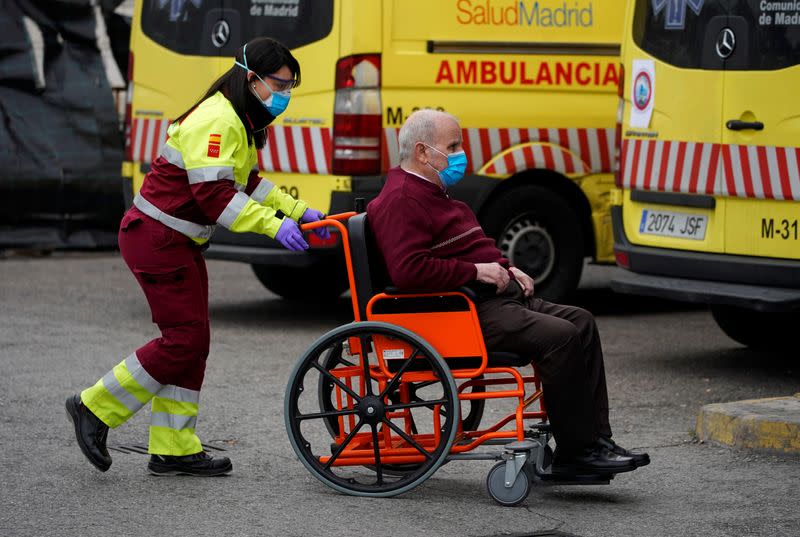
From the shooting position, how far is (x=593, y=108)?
1012 centimetres

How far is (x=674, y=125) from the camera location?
328 inches

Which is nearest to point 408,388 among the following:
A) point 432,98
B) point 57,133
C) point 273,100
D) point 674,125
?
point 273,100

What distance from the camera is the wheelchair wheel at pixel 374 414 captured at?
569cm

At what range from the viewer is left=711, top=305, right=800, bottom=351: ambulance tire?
30.0 feet

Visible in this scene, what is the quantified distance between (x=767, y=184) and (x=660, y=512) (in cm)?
269

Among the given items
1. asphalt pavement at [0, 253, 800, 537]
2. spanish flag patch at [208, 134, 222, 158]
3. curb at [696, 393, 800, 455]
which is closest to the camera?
asphalt pavement at [0, 253, 800, 537]

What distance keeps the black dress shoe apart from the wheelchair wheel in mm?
400

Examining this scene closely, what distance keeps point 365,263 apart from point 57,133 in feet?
27.3

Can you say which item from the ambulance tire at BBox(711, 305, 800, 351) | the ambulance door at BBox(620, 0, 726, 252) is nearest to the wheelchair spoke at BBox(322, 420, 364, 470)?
the ambulance door at BBox(620, 0, 726, 252)

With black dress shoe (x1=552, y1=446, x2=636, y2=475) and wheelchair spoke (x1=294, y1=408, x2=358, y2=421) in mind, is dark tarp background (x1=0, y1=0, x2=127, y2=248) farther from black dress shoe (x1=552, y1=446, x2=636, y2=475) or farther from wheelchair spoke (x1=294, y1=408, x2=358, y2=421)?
black dress shoe (x1=552, y1=446, x2=636, y2=475)

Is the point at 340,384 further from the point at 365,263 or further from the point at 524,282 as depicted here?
the point at 524,282

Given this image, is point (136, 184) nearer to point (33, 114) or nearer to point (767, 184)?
point (33, 114)

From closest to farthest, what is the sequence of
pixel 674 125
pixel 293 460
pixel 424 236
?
pixel 424 236, pixel 293 460, pixel 674 125

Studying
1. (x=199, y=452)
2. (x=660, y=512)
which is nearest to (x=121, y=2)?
(x=199, y=452)
